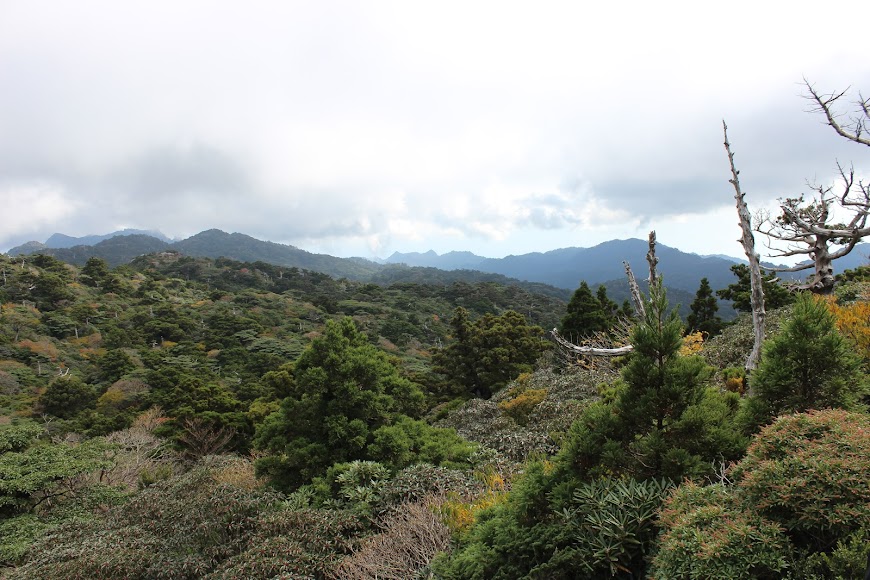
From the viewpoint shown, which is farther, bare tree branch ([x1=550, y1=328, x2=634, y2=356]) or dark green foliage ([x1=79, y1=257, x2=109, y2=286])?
dark green foliage ([x1=79, y1=257, x2=109, y2=286])

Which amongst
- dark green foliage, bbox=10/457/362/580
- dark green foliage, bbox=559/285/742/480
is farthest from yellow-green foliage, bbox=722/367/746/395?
dark green foliage, bbox=10/457/362/580

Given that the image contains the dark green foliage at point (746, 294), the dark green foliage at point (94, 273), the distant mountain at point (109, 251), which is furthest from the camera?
the distant mountain at point (109, 251)

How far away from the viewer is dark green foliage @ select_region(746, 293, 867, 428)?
12.8ft

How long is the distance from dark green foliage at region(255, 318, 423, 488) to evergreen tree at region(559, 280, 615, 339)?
14.9 m

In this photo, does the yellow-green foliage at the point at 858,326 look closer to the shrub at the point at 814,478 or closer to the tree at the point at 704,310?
the shrub at the point at 814,478

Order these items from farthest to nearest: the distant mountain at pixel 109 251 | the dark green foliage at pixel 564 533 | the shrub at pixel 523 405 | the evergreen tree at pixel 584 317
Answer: the distant mountain at pixel 109 251, the evergreen tree at pixel 584 317, the shrub at pixel 523 405, the dark green foliage at pixel 564 533

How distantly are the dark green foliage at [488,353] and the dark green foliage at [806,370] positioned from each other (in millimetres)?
17954

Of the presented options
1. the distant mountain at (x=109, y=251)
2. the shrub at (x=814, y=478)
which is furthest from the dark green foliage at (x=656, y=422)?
the distant mountain at (x=109, y=251)

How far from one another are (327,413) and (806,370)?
26.2ft

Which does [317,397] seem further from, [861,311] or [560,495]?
[861,311]

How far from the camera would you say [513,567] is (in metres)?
3.87

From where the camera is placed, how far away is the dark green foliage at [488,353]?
886 inches

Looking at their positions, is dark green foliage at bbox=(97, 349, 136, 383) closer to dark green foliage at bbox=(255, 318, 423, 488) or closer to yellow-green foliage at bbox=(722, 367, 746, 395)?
dark green foliage at bbox=(255, 318, 423, 488)

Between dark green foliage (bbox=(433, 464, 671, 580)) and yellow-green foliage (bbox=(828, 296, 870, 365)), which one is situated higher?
yellow-green foliage (bbox=(828, 296, 870, 365))
